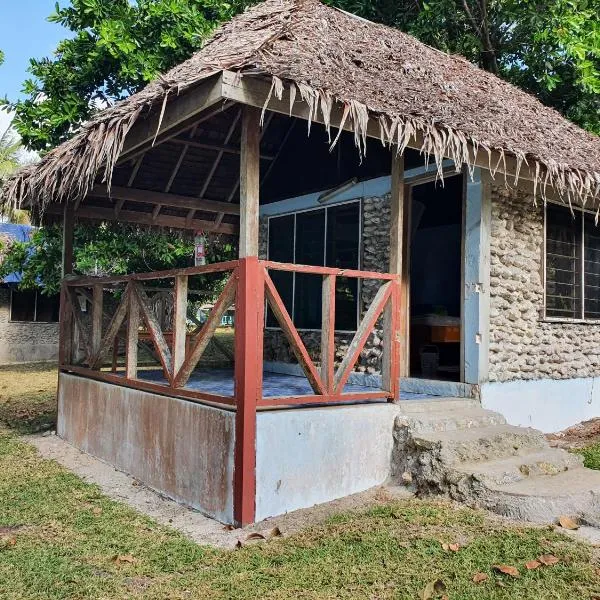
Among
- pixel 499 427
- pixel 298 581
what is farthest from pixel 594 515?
pixel 298 581

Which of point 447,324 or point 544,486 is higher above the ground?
point 447,324

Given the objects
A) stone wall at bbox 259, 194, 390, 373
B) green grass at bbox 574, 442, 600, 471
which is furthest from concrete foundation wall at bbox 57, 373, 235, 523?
green grass at bbox 574, 442, 600, 471

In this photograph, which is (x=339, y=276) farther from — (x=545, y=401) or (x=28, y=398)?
(x=28, y=398)

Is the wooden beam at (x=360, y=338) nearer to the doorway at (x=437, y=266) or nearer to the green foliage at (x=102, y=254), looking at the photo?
the doorway at (x=437, y=266)

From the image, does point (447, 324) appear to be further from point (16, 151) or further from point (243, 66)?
point (16, 151)

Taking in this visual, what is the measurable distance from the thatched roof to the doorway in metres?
1.73

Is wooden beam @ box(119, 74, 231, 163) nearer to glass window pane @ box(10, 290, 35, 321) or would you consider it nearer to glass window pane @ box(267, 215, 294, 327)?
glass window pane @ box(267, 215, 294, 327)

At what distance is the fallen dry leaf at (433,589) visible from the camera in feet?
11.0

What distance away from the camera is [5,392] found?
41.9 feet

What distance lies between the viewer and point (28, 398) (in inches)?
464

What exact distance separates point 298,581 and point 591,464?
3.58 m

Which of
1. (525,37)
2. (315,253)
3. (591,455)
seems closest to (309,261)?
(315,253)

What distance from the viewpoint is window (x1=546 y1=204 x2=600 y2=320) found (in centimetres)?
768

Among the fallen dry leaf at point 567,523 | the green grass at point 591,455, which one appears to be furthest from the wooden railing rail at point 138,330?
the green grass at point 591,455
